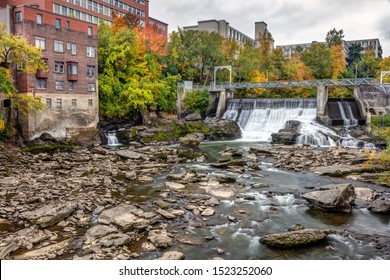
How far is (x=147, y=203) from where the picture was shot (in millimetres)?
17469

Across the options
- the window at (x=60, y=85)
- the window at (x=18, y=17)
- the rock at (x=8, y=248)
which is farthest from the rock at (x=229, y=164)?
the window at (x=18, y=17)

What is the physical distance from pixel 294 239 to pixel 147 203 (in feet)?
26.0

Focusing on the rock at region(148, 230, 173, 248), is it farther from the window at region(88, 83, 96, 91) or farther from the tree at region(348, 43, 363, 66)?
the tree at region(348, 43, 363, 66)

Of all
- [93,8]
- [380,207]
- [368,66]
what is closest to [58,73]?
[93,8]

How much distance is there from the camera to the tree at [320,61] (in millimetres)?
60375

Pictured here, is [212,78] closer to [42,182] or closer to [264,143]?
[264,143]

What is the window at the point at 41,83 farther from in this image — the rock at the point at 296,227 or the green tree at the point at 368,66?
the green tree at the point at 368,66

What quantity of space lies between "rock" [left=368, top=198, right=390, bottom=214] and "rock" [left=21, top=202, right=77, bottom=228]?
45.9ft

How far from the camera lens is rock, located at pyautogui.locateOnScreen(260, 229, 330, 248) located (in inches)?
482

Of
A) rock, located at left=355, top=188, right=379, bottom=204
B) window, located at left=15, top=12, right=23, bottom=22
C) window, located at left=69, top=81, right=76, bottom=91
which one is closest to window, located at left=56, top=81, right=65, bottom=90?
window, located at left=69, top=81, right=76, bottom=91

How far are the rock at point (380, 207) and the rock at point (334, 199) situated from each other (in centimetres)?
89

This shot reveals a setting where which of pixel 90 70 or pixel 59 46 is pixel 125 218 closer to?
pixel 59 46

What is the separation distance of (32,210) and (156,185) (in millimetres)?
7415

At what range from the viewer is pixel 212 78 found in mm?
59812
